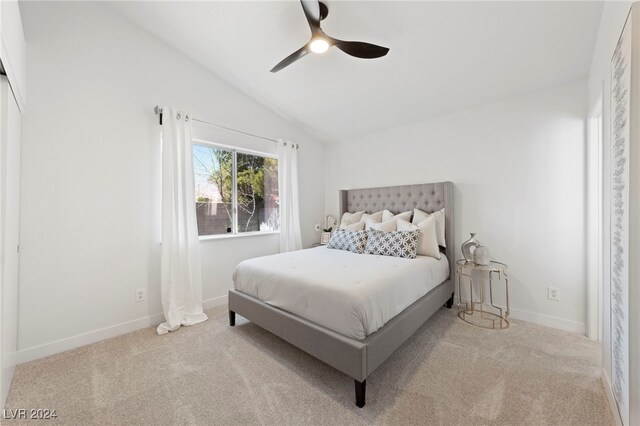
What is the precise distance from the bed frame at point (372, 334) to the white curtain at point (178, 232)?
0.56 metres

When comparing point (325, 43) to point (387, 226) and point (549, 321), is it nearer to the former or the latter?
point (387, 226)

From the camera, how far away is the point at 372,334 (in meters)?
1.63

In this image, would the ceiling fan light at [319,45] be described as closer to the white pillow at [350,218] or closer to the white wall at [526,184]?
the white wall at [526,184]

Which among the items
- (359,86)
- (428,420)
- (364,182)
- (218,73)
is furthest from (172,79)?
(428,420)

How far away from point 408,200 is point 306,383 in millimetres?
2466

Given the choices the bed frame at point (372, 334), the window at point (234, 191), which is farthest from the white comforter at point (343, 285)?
the window at point (234, 191)

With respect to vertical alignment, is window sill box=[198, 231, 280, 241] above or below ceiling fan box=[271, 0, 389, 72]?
below

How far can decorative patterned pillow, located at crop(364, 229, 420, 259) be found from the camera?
259 cm

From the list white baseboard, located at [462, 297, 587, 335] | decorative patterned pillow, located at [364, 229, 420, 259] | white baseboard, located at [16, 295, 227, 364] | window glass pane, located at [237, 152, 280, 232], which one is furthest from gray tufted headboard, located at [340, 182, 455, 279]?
white baseboard, located at [16, 295, 227, 364]

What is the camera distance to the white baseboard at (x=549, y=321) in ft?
7.77

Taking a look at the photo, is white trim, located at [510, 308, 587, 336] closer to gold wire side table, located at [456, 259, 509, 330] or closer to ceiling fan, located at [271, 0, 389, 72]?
gold wire side table, located at [456, 259, 509, 330]

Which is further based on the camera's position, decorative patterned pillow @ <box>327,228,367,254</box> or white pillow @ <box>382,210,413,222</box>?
white pillow @ <box>382,210,413,222</box>

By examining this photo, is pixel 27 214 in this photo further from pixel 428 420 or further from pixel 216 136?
pixel 428 420

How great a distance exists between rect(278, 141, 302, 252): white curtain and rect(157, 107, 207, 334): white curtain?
48.8 inches
